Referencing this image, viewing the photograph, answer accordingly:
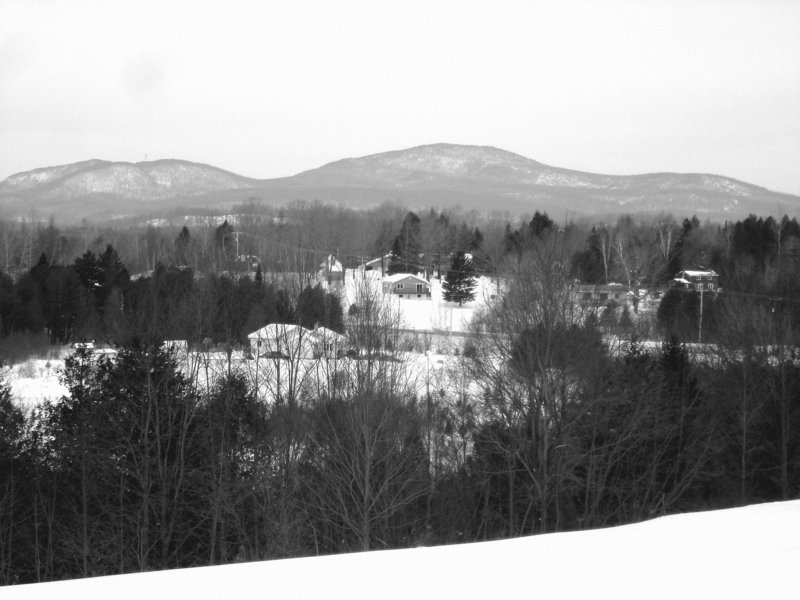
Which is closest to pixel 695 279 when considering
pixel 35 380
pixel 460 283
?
pixel 460 283

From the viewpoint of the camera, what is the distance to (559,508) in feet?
55.0

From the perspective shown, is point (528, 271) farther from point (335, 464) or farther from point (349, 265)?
point (349, 265)

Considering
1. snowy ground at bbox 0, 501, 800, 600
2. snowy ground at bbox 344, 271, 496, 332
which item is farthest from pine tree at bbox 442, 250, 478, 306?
snowy ground at bbox 0, 501, 800, 600

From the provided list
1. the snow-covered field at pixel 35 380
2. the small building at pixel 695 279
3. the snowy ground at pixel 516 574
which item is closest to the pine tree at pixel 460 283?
the small building at pixel 695 279

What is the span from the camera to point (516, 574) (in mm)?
4508

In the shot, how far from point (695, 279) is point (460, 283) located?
15628mm

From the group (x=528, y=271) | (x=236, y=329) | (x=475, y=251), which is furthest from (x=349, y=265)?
(x=528, y=271)

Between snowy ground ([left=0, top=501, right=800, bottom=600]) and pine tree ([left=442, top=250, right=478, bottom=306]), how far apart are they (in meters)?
46.9

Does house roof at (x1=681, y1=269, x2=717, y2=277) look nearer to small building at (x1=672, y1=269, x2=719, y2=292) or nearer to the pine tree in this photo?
small building at (x1=672, y1=269, x2=719, y2=292)

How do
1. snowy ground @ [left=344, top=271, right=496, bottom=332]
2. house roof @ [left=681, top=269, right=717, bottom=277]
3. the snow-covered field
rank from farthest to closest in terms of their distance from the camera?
house roof @ [left=681, top=269, right=717, bottom=277], snowy ground @ [left=344, top=271, right=496, bottom=332], the snow-covered field

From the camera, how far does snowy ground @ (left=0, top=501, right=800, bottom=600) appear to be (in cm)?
421

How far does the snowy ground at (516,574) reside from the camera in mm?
4215

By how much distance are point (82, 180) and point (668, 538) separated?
665 feet

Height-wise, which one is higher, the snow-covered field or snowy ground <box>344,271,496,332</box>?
snowy ground <box>344,271,496,332</box>
